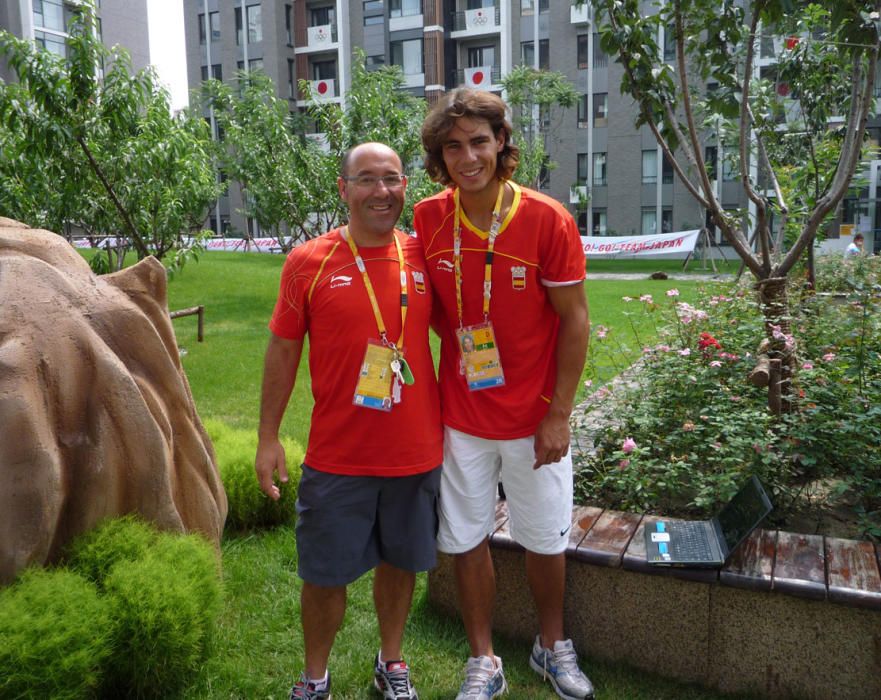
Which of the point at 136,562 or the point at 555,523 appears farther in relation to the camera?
the point at 555,523

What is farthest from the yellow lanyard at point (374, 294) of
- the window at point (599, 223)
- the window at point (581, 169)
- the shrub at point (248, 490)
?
the window at point (581, 169)

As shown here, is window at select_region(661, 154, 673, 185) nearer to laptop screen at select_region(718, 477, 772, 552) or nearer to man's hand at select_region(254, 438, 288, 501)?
laptop screen at select_region(718, 477, 772, 552)

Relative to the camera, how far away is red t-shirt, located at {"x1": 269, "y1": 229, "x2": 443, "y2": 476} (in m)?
2.75

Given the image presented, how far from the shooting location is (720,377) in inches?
187

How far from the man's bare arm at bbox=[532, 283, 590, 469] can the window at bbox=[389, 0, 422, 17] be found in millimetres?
39549

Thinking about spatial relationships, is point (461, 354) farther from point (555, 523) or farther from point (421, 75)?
point (421, 75)

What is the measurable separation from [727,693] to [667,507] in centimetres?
102

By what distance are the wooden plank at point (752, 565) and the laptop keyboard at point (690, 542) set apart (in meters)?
0.09

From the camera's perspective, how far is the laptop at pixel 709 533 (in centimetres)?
302

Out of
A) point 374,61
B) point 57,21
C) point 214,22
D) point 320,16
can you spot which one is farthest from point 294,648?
point 214,22

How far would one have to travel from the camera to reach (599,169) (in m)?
37.3

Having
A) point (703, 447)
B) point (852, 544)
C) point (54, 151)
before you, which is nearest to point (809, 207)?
point (703, 447)

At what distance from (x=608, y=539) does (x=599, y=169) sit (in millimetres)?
35614

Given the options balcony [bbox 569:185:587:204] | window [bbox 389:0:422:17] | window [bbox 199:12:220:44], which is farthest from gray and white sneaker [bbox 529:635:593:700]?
window [bbox 199:12:220:44]
